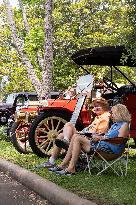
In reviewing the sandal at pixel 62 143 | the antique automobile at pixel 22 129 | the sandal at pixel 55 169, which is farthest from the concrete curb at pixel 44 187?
the antique automobile at pixel 22 129

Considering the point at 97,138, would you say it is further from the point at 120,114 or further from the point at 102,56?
the point at 102,56

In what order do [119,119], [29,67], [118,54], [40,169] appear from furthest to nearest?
[29,67] < [118,54] < [40,169] < [119,119]

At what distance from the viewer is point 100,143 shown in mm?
7883

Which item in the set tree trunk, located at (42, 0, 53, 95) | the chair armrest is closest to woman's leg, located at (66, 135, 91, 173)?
the chair armrest

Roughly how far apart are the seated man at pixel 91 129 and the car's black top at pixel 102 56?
104 cm

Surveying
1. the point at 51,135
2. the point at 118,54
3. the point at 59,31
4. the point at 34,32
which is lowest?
the point at 51,135

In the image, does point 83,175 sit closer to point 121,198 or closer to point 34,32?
point 121,198

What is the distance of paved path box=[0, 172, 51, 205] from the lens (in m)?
6.52

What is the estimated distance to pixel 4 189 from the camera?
295 inches

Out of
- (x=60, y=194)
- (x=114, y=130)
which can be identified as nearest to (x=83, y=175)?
(x=114, y=130)

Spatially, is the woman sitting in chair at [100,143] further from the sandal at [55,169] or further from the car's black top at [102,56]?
the car's black top at [102,56]

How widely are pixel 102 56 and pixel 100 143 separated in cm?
273

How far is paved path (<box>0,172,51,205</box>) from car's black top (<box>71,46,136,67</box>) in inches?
124

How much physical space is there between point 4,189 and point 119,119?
6.84ft
